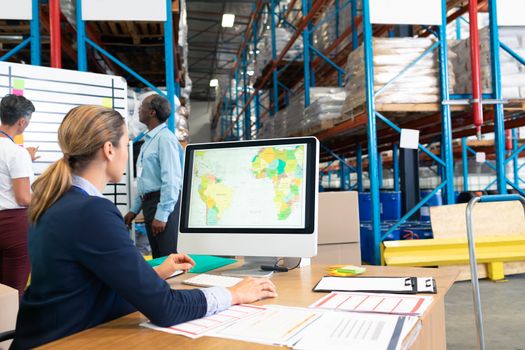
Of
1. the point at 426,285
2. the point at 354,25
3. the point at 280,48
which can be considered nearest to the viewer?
the point at 426,285

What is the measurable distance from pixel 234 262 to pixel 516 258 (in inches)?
160

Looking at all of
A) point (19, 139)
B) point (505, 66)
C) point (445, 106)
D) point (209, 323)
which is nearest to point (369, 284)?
point (209, 323)

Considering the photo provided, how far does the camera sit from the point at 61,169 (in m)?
1.47

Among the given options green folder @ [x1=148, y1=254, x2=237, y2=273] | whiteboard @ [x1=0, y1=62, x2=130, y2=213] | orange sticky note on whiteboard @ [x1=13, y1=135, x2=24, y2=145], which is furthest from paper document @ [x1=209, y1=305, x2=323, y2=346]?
orange sticky note on whiteboard @ [x1=13, y1=135, x2=24, y2=145]

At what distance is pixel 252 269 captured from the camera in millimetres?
2246

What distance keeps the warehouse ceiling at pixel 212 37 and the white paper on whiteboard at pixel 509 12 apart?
11793 mm

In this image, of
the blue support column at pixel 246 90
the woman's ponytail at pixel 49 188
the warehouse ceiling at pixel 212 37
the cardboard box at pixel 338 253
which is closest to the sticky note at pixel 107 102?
the cardboard box at pixel 338 253

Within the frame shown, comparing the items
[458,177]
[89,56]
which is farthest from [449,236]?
[458,177]

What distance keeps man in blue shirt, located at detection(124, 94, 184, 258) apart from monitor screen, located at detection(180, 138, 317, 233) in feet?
5.06

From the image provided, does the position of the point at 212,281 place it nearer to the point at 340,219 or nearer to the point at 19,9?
the point at 340,219

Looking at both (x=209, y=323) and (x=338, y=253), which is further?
(x=338, y=253)

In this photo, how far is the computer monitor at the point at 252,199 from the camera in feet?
6.49

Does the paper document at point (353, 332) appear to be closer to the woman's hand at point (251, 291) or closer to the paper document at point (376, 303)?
the paper document at point (376, 303)

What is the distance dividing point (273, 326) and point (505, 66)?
5.41 m
